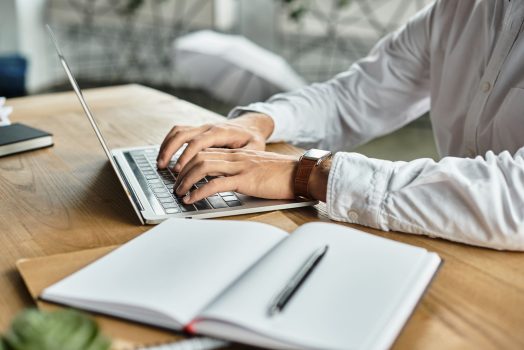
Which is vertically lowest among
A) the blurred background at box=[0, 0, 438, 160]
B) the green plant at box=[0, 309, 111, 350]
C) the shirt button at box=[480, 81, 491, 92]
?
the blurred background at box=[0, 0, 438, 160]

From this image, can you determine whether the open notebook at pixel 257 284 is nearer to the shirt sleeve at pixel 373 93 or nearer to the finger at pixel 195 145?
the finger at pixel 195 145

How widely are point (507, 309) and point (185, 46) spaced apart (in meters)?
2.77

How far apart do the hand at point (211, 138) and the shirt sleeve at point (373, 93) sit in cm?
17

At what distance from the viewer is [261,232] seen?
70 cm

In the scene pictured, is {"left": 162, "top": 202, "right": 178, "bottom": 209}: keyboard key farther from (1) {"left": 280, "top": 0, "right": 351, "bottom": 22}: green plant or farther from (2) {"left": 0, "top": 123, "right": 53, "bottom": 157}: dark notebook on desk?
(1) {"left": 280, "top": 0, "right": 351, "bottom": 22}: green plant

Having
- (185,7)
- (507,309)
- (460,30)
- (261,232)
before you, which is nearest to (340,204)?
(261,232)

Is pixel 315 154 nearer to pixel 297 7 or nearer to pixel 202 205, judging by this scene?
pixel 202 205

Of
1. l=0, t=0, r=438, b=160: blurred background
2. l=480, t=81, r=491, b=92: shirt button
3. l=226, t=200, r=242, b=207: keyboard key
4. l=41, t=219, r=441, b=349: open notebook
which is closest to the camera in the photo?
l=41, t=219, r=441, b=349: open notebook

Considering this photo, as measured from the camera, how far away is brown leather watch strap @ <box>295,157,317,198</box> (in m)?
0.88

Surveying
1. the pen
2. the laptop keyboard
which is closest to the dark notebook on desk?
the laptop keyboard

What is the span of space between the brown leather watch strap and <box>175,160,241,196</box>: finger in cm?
8

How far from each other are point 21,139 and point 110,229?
44 centimetres

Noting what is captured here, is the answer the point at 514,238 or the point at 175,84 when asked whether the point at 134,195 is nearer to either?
the point at 514,238

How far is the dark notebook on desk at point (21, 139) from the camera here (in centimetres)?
114
